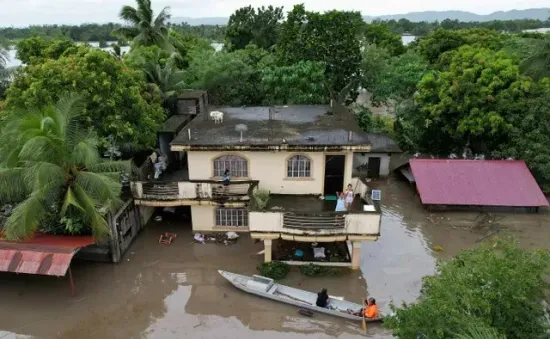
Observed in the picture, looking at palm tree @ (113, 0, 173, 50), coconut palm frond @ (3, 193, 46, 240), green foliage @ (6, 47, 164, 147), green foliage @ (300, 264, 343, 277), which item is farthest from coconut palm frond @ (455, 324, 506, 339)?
palm tree @ (113, 0, 173, 50)

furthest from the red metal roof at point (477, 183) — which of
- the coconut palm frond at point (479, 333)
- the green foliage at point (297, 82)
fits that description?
the coconut palm frond at point (479, 333)

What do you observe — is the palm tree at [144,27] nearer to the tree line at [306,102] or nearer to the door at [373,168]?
the tree line at [306,102]

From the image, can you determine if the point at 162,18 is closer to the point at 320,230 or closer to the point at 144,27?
the point at 144,27

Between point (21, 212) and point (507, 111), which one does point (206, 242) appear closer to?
point (21, 212)

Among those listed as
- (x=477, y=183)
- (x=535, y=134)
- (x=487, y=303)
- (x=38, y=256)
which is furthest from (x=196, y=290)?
(x=535, y=134)

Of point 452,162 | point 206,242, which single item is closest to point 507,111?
point 452,162

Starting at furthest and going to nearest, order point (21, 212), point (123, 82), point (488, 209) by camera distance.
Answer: point (488, 209)
point (123, 82)
point (21, 212)
